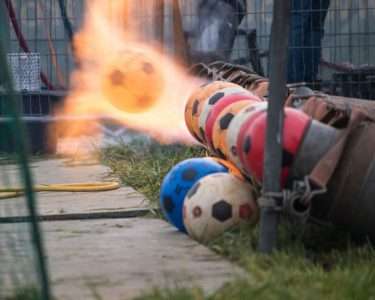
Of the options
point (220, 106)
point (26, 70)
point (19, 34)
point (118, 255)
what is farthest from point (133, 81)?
point (118, 255)

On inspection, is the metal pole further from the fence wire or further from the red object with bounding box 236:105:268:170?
the fence wire

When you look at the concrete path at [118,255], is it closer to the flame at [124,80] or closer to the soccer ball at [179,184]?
the soccer ball at [179,184]

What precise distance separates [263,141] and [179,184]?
641mm

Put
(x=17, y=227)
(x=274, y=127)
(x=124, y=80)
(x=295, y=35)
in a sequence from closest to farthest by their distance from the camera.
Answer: (x=17, y=227), (x=274, y=127), (x=124, y=80), (x=295, y=35)

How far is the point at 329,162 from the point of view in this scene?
2924mm

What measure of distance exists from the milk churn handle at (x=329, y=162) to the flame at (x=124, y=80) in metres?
2.29

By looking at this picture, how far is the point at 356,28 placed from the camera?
252 inches

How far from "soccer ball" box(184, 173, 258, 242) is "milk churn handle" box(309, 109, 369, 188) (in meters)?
0.44

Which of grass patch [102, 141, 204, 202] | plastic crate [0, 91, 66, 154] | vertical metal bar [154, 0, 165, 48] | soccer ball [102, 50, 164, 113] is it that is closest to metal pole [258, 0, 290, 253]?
grass patch [102, 141, 204, 202]

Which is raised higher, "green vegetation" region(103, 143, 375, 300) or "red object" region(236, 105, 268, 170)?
"red object" region(236, 105, 268, 170)

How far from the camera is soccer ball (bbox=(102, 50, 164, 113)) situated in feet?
19.4

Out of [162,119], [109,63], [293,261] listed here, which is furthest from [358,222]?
[109,63]

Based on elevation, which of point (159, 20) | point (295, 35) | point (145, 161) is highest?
point (159, 20)

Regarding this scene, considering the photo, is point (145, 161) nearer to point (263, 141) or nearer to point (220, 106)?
point (220, 106)
